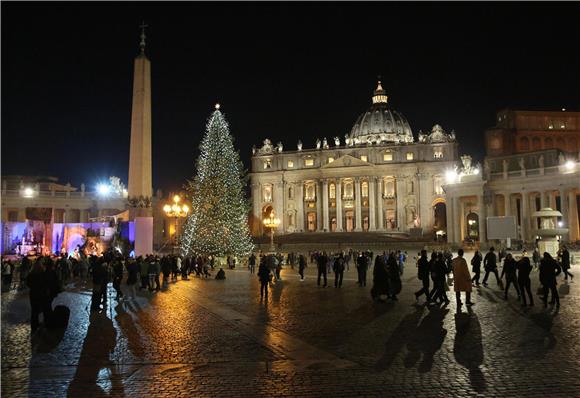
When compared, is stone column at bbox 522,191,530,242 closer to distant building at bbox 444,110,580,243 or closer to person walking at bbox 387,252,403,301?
distant building at bbox 444,110,580,243

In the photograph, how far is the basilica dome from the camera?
108 meters

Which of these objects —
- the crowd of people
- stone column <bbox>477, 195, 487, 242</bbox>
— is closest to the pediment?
stone column <bbox>477, 195, 487, 242</bbox>

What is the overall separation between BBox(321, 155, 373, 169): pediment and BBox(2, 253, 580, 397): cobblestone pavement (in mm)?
74735

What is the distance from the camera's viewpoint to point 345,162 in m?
88.9

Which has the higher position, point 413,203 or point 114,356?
point 413,203

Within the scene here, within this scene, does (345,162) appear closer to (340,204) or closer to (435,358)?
(340,204)

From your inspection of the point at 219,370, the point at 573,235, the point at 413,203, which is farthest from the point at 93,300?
the point at 413,203

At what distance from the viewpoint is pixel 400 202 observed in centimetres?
8538

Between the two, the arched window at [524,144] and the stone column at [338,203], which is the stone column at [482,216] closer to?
the arched window at [524,144]

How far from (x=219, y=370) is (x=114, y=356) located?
1.93 metres

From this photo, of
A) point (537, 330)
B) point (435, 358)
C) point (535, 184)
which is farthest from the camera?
point (535, 184)

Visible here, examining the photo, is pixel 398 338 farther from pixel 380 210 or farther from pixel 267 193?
pixel 267 193

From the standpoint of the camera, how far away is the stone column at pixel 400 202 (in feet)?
278

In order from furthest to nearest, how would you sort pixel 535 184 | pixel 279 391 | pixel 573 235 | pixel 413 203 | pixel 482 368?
pixel 413 203 < pixel 535 184 < pixel 573 235 < pixel 482 368 < pixel 279 391
